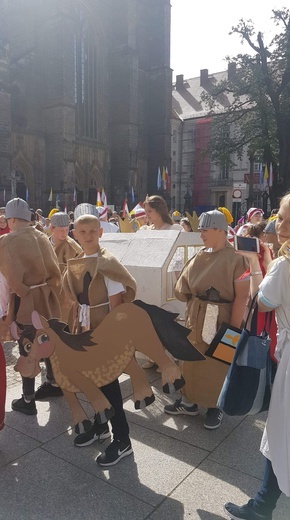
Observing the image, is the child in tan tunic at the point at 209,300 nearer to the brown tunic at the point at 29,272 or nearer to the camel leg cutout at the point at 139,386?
the camel leg cutout at the point at 139,386

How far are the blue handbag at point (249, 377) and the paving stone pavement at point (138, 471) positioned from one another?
2.57 feet

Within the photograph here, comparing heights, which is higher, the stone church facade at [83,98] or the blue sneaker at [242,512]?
the stone church facade at [83,98]

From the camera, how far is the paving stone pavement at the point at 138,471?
2588mm

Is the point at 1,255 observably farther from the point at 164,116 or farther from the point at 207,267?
the point at 164,116

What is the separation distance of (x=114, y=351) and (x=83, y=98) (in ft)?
108

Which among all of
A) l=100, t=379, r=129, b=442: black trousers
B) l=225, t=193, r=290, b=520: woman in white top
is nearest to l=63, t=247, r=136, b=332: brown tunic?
l=100, t=379, r=129, b=442: black trousers

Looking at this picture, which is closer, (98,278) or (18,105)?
(98,278)

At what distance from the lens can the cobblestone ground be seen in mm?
4652

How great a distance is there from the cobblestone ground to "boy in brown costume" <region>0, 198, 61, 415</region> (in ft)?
2.17

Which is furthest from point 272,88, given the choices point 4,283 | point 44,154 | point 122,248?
point 4,283

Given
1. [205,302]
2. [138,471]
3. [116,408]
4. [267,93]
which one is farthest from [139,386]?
[267,93]

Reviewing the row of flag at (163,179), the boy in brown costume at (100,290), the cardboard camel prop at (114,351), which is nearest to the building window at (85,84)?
the row of flag at (163,179)

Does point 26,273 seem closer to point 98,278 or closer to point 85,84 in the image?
point 98,278

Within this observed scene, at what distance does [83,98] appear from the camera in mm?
32844
